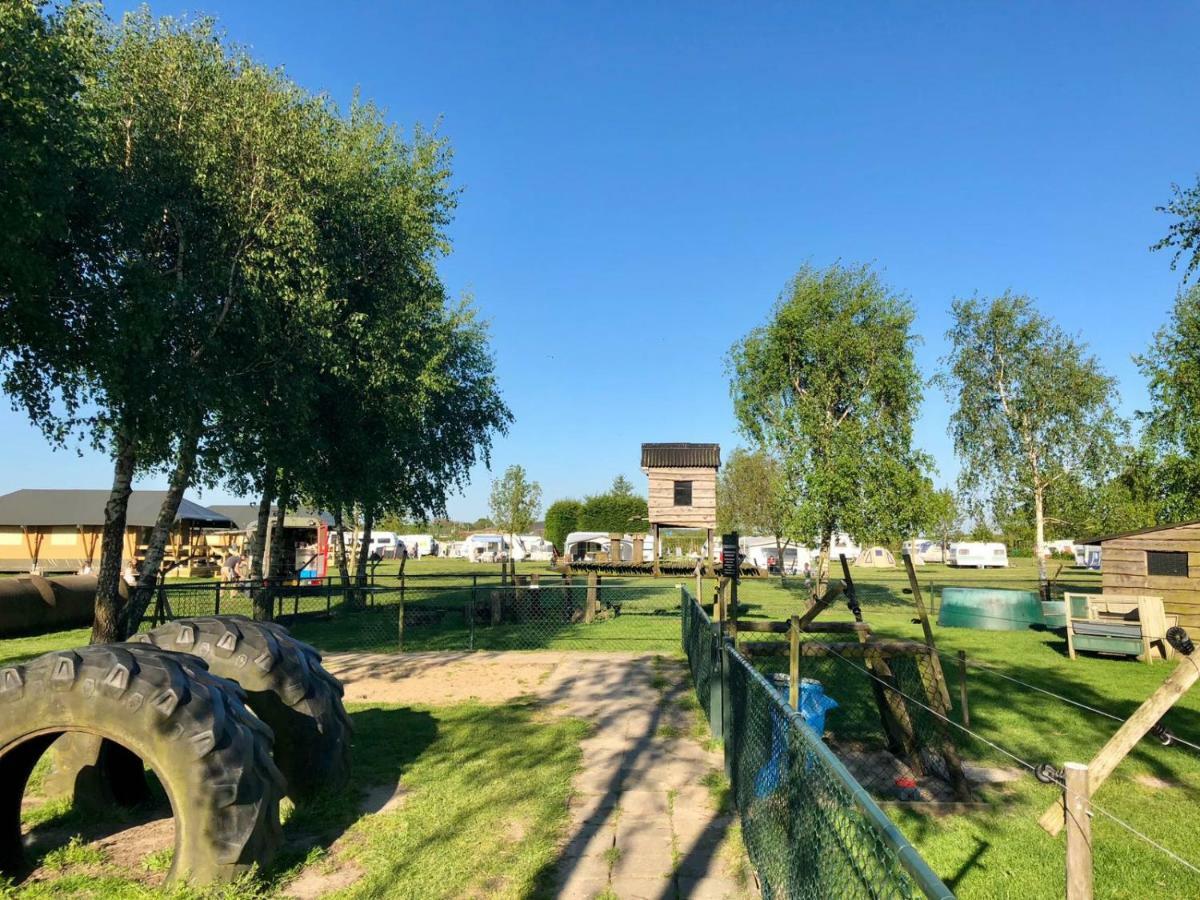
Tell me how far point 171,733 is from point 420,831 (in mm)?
1981

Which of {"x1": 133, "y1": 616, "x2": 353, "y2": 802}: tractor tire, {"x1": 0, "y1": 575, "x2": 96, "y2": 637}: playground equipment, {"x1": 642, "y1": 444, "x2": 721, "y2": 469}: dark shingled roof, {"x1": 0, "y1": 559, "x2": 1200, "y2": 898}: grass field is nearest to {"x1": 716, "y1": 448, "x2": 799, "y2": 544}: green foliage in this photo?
{"x1": 642, "y1": 444, "x2": 721, "y2": 469}: dark shingled roof

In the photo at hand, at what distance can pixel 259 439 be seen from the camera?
14805 mm

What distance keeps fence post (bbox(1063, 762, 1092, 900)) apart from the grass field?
1.36 meters

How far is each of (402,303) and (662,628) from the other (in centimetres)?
1001

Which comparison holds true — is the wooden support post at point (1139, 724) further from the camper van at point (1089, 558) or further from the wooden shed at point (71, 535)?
the camper van at point (1089, 558)

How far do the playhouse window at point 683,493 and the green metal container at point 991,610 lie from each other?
9959 mm

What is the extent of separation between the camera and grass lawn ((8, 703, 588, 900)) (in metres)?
4.51

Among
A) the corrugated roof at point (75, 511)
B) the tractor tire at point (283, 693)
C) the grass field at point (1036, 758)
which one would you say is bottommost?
the grass field at point (1036, 758)

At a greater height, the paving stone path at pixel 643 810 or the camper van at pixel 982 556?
the camper van at pixel 982 556

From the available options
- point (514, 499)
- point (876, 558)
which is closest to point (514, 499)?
point (514, 499)

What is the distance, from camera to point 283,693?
19.5 ft

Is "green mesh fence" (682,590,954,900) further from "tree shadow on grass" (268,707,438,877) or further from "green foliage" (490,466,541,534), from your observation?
"green foliage" (490,466,541,534)

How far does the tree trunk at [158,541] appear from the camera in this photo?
14180mm

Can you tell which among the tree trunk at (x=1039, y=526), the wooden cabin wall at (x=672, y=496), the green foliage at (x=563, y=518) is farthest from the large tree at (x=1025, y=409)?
the green foliage at (x=563, y=518)
